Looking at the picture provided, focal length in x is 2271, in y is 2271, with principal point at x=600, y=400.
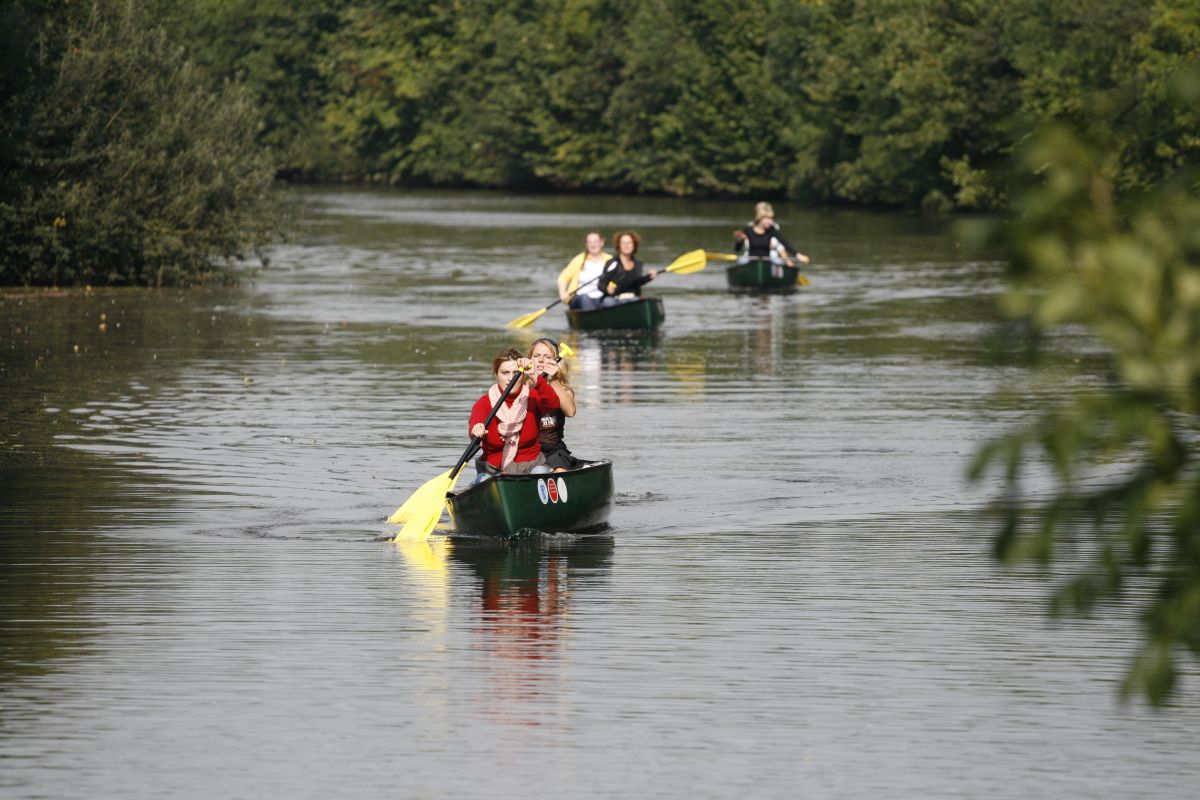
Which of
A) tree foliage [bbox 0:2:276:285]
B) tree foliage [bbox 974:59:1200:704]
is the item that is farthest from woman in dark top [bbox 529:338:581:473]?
tree foliage [bbox 0:2:276:285]

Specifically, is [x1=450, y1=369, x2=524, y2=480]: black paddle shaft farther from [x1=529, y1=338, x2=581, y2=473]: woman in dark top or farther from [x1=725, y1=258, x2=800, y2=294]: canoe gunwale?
[x1=725, y1=258, x2=800, y2=294]: canoe gunwale

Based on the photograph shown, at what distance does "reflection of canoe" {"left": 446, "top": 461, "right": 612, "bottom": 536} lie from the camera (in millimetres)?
14352

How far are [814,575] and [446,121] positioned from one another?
108090 millimetres

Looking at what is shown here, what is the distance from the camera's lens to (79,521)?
1533cm

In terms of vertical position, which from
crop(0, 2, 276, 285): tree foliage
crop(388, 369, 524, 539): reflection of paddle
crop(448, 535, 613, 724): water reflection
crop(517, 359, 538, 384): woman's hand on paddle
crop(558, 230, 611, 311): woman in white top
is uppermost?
crop(0, 2, 276, 285): tree foliage

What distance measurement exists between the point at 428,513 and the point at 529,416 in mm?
923

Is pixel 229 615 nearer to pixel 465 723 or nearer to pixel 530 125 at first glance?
pixel 465 723

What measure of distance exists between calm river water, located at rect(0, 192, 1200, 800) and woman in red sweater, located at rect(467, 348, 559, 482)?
0.59 metres

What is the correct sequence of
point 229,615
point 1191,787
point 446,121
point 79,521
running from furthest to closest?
point 446,121 → point 79,521 → point 229,615 → point 1191,787

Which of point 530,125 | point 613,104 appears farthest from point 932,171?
point 530,125

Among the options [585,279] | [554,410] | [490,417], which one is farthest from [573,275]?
[490,417]

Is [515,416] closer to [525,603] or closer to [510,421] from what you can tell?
[510,421]

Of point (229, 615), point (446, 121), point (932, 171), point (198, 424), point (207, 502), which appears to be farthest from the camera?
point (446, 121)

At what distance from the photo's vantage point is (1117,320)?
346 cm
